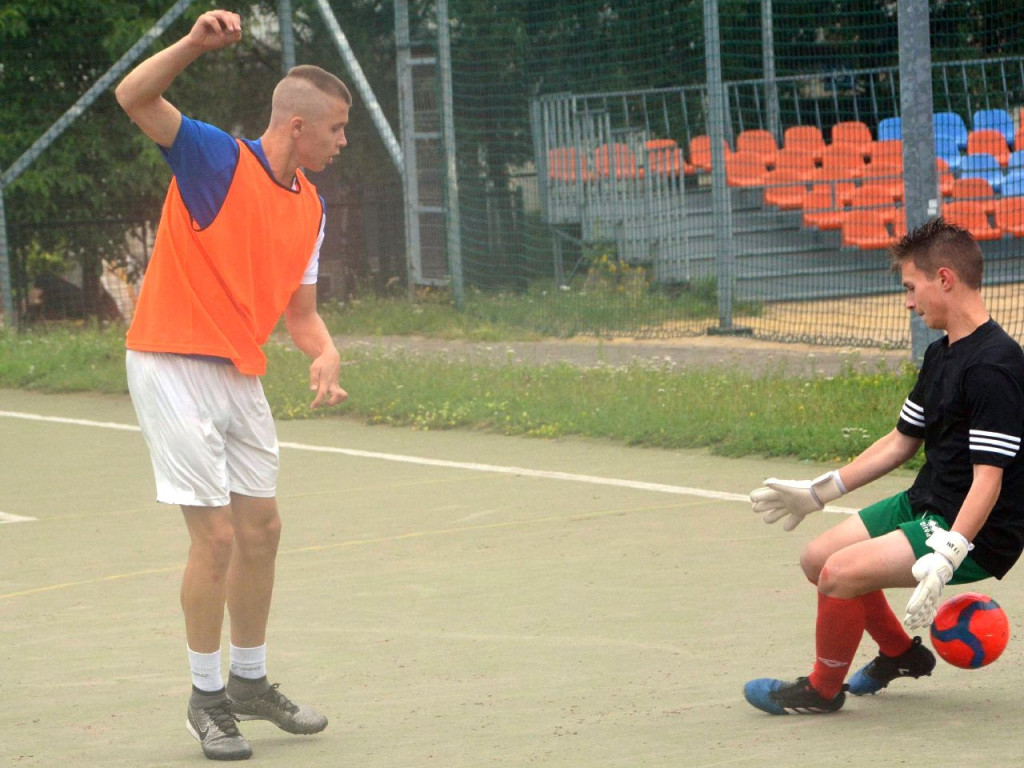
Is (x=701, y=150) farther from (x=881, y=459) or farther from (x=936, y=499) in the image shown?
(x=936, y=499)

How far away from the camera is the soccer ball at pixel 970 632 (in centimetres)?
484

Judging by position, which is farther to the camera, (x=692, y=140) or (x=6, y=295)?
(x=692, y=140)

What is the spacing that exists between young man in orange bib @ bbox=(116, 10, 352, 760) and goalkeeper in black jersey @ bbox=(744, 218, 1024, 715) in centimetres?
149

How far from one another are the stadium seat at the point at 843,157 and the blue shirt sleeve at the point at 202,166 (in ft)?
57.9

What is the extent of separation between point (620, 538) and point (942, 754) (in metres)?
3.39

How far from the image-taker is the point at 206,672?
4824 millimetres

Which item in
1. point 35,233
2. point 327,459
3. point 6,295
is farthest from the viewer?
point 35,233

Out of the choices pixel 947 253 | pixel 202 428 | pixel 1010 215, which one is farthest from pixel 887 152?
pixel 202 428

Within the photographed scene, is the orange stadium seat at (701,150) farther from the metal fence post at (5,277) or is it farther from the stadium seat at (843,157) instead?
the metal fence post at (5,277)

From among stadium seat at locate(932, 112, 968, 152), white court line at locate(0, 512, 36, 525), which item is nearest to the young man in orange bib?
white court line at locate(0, 512, 36, 525)

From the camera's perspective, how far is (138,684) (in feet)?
18.1

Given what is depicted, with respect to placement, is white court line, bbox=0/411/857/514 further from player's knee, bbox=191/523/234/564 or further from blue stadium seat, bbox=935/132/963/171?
blue stadium seat, bbox=935/132/963/171

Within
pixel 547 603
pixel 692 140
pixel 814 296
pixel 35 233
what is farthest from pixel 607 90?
pixel 547 603

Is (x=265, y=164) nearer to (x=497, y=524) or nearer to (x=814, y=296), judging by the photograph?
(x=497, y=524)
